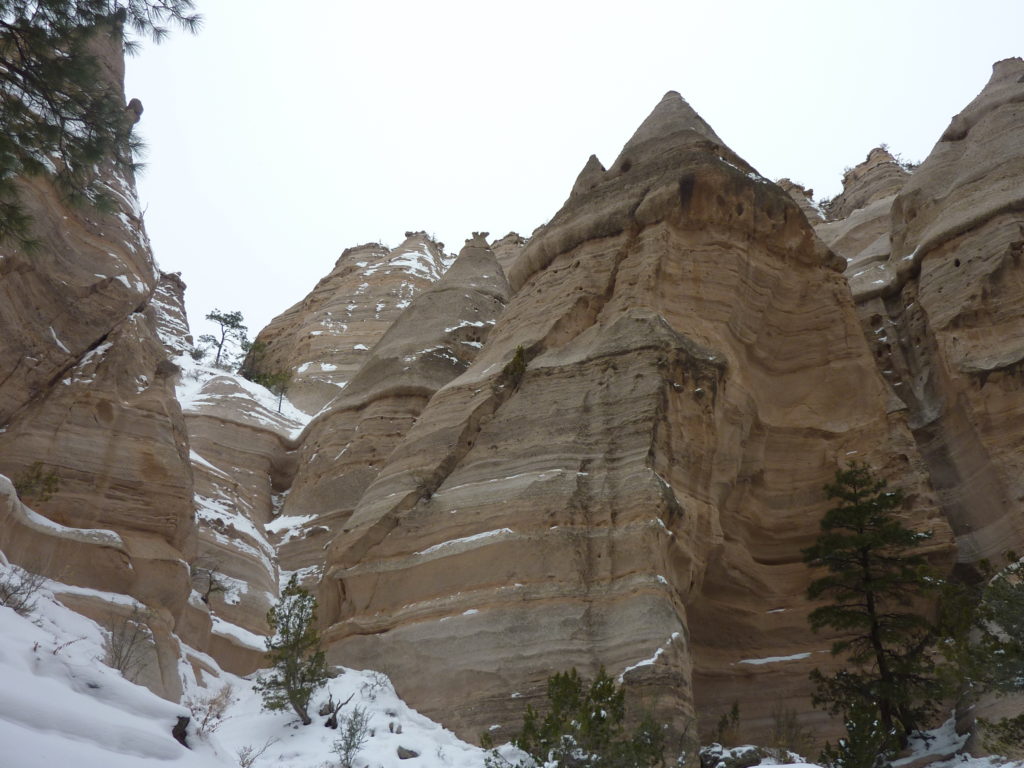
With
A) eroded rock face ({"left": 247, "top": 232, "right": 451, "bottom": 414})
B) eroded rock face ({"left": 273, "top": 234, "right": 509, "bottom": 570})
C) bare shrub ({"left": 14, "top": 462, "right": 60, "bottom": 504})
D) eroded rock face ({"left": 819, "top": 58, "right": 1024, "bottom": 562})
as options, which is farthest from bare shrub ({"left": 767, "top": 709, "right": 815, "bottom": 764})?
eroded rock face ({"left": 247, "top": 232, "right": 451, "bottom": 414})

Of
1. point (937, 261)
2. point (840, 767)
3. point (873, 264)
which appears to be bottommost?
point (840, 767)

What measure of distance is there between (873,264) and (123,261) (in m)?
20.8

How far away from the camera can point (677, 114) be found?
27391 millimetres

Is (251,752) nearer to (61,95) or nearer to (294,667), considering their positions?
(294,667)

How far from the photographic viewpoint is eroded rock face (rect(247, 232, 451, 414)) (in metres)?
46.3

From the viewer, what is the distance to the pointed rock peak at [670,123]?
26.4m

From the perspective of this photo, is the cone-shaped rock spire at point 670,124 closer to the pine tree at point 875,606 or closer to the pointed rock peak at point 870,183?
the pine tree at point 875,606

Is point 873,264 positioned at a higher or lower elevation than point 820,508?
higher

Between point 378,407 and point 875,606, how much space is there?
1603cm

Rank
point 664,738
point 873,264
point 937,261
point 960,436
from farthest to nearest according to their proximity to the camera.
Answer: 1. point 873,264
2. point 937,261
3. point 960,436
4. point 664,738

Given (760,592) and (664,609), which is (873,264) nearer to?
(760,592)

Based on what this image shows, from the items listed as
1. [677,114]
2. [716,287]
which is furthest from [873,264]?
[716,287]

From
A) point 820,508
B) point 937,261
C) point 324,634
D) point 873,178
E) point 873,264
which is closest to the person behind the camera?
point 324,634

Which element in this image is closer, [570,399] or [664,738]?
[664,738]
